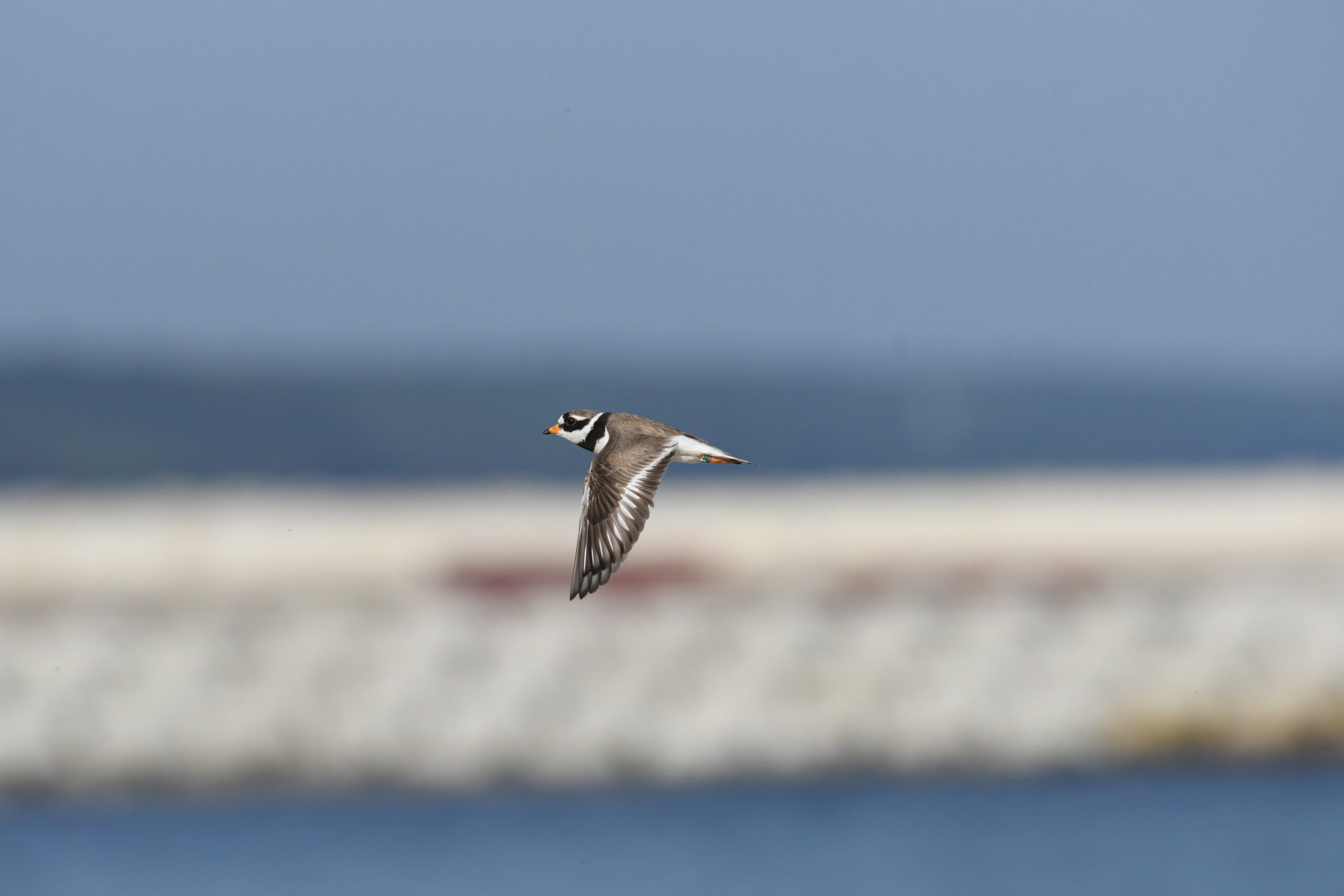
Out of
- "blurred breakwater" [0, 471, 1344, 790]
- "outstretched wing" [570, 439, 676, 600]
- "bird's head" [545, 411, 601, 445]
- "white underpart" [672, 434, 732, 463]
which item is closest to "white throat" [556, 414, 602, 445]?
"bird's head" [545, 411, 601, 445]

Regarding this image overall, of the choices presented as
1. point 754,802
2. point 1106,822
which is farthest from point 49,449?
point 1106,822

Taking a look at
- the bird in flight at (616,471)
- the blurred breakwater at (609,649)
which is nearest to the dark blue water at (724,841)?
the blurred breakwater at (609,649)

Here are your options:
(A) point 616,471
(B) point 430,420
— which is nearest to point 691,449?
(A) point 616,471

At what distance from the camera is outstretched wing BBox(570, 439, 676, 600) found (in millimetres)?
9062

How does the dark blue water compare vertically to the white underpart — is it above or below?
below

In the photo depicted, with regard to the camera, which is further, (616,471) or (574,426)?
(616,471)

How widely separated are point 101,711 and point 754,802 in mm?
14518

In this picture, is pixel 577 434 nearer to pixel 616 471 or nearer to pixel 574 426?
pixel 574 426

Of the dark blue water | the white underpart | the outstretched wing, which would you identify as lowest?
the dark blue water

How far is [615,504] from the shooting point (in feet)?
31.6

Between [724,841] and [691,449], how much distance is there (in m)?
30.5

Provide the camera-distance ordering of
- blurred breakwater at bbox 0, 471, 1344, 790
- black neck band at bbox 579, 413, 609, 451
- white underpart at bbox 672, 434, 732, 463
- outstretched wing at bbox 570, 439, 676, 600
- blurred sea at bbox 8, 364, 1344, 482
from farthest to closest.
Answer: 1. blurred breakwater at bbox 0, 471, 1344, 790
2. blurred sea at bbox 8, 364, 1344, 482
3. black neck band at bbox 579, 413, 609, 451
4. white underpart at bbox 672, 434, 732, 463
5. outstretched wing at bbox 570, 439, 676, 600

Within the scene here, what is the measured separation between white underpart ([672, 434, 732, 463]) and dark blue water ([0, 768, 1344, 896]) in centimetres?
2836

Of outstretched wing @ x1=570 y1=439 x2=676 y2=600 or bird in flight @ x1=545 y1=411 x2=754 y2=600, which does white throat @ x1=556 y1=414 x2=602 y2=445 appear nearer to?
bird in flight @ x1=545 y1=411 x2=754 y2=600
